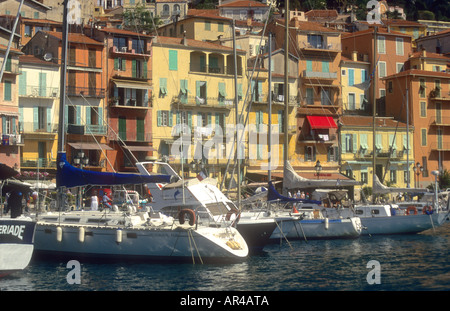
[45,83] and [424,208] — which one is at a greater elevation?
[45,83]

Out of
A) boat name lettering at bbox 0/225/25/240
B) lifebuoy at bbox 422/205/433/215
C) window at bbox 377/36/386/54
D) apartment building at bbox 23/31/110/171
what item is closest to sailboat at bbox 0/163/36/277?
boat name lettering at bbox 0/225/25/240

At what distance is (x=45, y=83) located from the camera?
56781mm

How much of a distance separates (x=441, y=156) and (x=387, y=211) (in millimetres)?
35307

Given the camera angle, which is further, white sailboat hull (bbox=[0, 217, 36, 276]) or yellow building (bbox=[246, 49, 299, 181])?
yellow building (bbox=[246, 49, 299, 181])

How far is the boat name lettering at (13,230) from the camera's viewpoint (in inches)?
1005

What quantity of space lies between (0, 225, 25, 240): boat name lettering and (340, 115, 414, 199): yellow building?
4764 centimetres

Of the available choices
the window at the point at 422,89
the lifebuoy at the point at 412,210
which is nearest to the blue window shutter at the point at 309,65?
the window at the point at 422,89

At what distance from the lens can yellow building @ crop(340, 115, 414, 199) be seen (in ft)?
234

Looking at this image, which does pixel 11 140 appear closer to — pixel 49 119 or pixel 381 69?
pixel 49 119

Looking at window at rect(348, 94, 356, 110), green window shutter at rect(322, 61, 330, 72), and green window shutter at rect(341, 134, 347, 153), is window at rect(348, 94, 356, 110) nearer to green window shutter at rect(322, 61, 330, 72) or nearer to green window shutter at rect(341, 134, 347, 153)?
green window shutter at rect(322, 61, 330, 72)

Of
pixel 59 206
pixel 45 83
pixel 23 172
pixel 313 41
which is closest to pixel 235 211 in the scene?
pixel 59 206

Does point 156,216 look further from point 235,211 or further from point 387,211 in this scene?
point 387,211
